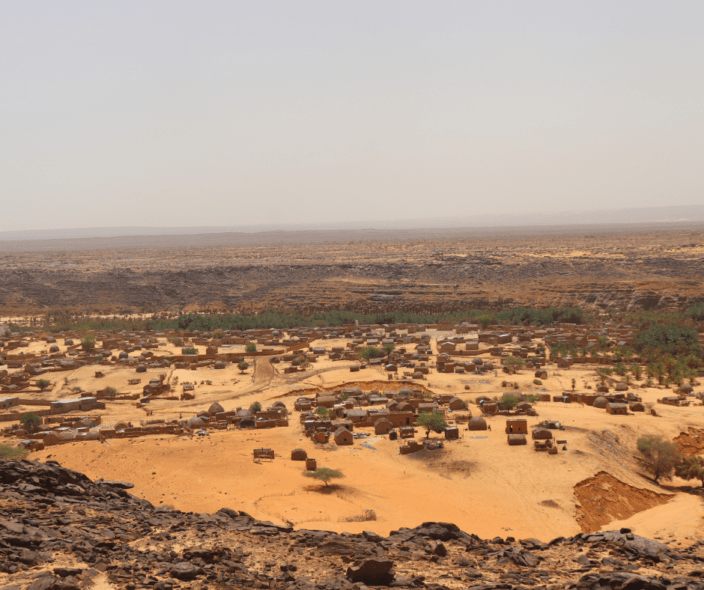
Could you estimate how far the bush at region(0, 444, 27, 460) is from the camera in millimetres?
24469

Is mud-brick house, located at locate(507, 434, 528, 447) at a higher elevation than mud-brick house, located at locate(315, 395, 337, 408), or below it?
higher

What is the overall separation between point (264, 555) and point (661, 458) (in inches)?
775

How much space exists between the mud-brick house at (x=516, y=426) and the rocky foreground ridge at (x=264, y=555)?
47.4ft

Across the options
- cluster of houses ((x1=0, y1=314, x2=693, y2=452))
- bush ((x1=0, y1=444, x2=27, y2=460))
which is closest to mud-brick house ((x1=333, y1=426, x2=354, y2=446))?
cluster of houses ((x1=0, y1=314, x2=693, y2=452))

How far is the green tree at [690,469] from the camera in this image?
25781 millimetres

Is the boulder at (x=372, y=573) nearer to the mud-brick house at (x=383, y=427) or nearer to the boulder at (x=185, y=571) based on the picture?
the boulder at (x=185, y=571)

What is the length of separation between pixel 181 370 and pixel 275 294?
44.0m

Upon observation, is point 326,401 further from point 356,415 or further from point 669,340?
point 669,340

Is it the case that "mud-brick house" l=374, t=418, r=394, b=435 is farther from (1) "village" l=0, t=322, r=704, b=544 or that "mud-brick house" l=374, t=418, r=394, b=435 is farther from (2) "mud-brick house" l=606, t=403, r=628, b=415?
(2) "mud-brick house" l=606, t=403, r=628, b=415

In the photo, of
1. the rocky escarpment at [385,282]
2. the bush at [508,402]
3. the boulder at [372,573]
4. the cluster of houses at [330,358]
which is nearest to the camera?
the boulder at [372,573]

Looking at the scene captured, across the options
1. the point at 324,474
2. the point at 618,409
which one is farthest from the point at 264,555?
the point at 618,409

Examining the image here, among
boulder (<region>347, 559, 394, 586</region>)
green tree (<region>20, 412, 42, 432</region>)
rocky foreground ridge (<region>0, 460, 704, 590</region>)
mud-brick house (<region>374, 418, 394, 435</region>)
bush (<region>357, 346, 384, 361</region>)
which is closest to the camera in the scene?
rocky foreground ridge (<region>0, 460, 704, 590</region>)

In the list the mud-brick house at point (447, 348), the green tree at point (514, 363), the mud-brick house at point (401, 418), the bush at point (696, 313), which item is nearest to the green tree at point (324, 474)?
the mud-brick house at point (401, 418)

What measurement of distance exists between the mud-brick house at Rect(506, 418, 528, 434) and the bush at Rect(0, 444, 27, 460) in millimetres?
A: 21070
